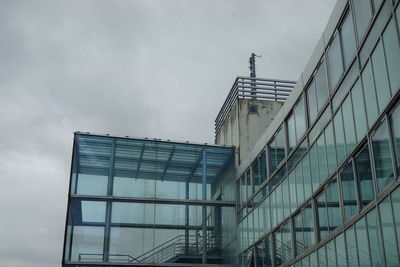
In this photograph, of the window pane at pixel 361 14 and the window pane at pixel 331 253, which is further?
the window pane at pixel 331 253

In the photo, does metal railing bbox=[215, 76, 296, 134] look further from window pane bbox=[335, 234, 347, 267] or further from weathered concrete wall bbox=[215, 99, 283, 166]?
window pane bbox=[335, 234, 347, 267]

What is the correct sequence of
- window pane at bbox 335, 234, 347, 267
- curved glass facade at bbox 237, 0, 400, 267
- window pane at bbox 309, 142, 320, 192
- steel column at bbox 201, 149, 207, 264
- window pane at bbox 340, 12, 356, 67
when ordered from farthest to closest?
steel column at bbox 201, 149, 207, 264 → window pane at bbox 309, 142, 320, 192 → window pane at bbox 335, 234, 347, 267 → window pane at bbox 340, 12, 356, 67 → curved glass facade at bbox 237, 0, 400, 267

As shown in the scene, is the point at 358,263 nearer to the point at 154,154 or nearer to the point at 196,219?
the point at 196,219

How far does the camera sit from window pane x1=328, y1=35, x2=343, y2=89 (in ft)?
58.1

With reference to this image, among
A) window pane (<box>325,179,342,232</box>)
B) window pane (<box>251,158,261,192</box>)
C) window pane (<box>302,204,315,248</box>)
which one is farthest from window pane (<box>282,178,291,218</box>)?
window pane (<box>325,179,342,232</box>)

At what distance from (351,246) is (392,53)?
589cm

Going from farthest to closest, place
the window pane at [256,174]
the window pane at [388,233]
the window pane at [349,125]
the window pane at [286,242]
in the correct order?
the window pane at [256,174] < the window pane at [286,242] < the window pane at [349,125] < the window pane at [388,233]

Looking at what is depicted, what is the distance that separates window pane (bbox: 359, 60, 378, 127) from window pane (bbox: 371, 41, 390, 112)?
288mm

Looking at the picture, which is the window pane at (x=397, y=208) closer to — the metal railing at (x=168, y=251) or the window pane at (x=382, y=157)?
the window pane at (x=382, y=157)

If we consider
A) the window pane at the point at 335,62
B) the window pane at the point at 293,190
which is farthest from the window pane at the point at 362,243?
the window pane at the point at 293,190

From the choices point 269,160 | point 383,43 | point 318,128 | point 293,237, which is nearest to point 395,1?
point 383,43

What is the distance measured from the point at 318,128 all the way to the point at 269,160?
6.65m

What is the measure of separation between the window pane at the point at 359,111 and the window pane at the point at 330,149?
6.87 ft

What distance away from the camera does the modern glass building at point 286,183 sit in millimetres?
14516
